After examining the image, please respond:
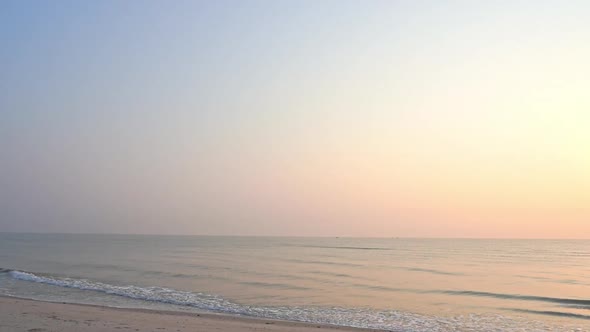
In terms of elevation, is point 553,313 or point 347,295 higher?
point 553,313

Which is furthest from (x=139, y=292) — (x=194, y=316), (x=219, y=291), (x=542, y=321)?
(x=542, y=321)

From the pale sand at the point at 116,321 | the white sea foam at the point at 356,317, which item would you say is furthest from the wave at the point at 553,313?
the pale sand at the point at 116,321

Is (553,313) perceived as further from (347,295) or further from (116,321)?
(116,321)

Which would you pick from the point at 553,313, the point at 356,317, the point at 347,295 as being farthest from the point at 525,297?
the point at 356,317

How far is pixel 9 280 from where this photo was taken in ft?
107

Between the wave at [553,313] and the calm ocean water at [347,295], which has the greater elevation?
the wave at [553,313]

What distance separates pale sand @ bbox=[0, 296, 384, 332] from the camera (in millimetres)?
15094

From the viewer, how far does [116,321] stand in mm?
16438

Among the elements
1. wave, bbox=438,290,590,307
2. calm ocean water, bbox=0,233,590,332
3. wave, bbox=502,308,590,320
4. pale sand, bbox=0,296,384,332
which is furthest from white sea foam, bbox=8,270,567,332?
wave, bbox=438,290,590,307

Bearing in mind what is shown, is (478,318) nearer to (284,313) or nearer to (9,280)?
(284,313)

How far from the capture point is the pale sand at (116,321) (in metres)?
15.1

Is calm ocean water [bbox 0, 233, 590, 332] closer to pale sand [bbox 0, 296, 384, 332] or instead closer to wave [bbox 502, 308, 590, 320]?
wave [bbox 502, 308, 590, 320]

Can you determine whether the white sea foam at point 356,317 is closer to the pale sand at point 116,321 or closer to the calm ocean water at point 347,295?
the calm ocean water at point 347,295

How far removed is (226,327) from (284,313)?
17.1 feet
